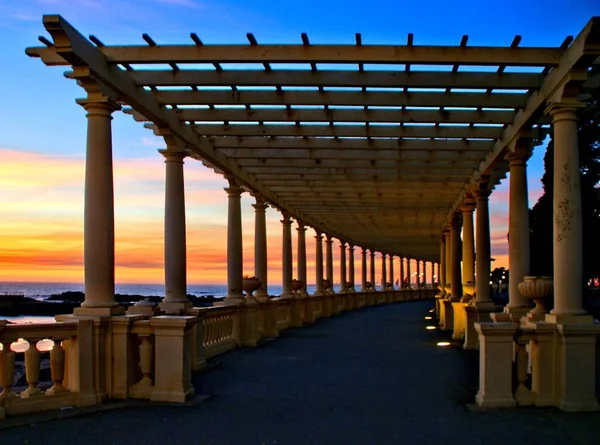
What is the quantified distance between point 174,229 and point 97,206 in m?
4.19

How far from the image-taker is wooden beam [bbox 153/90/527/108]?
12.3 metres

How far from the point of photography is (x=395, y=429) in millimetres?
7852

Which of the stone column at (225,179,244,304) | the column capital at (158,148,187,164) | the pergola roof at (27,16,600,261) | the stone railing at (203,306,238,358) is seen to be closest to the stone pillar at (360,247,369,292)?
the pergola roof at (27,16,600,261)

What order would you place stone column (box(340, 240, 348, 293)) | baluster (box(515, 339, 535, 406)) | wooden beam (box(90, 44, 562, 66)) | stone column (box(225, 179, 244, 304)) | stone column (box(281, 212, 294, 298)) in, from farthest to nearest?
1. stone column (box(340, 240, 348, 293))
2. stone column (box(281, 212, 294, 298))
3. stone column (box(225, 179, 244, 304))
4. wooden beam (box(90, 44, 562, 66))
5. baluster (box(515, 339, 535, 406))

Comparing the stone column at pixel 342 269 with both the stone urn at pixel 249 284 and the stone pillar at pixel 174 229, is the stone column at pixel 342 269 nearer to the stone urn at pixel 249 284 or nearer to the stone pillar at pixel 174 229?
the stone urn at pixel 249 284

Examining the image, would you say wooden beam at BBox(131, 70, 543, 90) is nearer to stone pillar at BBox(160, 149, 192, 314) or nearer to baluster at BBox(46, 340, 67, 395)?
stone pillar at BBox(160, 149, 192, 314)

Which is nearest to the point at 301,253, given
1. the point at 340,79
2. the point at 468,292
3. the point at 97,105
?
the point at 468,292

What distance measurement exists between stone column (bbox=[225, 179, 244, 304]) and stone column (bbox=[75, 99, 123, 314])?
8493mm

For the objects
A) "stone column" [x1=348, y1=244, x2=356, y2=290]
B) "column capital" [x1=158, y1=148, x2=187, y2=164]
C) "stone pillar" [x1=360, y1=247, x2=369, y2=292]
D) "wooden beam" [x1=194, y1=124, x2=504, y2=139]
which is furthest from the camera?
"stone pillar" [x1=360, y1=247, x2=369, y2=292]

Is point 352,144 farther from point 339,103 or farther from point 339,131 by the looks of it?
point 339,103

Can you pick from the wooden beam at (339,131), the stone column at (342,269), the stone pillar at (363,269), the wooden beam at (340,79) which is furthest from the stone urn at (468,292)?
the stone pillar at (363,269)

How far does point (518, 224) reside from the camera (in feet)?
44.7

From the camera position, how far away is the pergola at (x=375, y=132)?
364 inches

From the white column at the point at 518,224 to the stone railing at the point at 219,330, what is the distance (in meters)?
6.39
